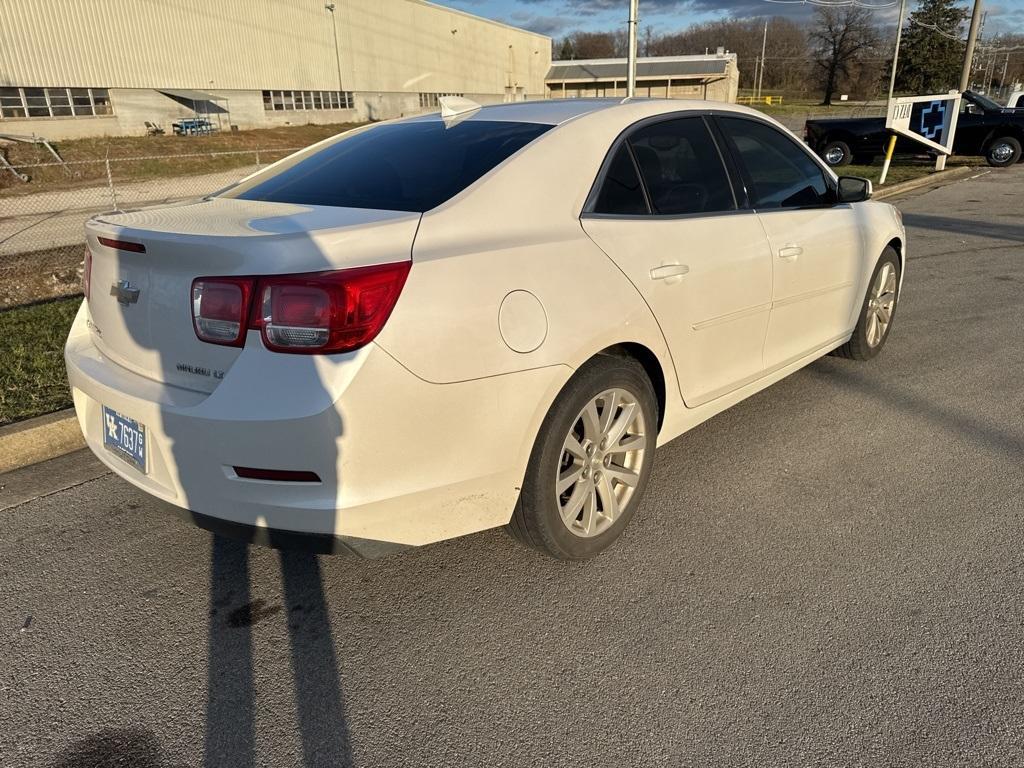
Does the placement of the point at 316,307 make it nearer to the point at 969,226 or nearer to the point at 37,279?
the point at 37,279

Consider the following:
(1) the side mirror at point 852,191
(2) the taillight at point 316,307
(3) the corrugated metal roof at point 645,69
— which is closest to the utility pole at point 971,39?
(1) the side mirror at point 852,191

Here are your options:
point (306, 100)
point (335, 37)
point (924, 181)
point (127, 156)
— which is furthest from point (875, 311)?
point (335, 37)

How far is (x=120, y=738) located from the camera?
218 cm

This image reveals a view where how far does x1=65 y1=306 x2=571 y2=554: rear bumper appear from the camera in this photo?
2172 millimetres

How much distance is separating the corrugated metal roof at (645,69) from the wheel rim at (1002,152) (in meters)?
59.1

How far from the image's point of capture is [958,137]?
Result: 20.0 metres

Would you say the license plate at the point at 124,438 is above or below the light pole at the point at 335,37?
below

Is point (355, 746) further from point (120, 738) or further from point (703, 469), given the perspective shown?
point (703, 469)

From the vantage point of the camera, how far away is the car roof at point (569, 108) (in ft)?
10.4

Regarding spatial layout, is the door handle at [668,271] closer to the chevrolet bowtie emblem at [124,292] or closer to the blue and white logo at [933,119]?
the chevrolet bowtie emblem at [124,292]

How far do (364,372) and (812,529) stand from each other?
81.6 inches

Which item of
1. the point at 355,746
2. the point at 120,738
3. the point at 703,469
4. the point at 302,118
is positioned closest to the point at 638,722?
the point at 355,746

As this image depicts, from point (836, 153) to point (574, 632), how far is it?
1937 cm

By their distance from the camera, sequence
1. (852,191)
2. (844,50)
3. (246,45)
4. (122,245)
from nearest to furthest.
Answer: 1. (122,245)
2. (852,191)
3. (246,45)
4. (844,50)
